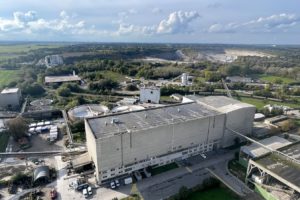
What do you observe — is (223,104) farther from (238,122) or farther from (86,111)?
(86,111)

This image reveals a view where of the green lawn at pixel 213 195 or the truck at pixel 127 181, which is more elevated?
the truck at pixel 127 181

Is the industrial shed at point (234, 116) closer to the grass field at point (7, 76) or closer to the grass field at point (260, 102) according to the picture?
the grass field at point (260, 102)

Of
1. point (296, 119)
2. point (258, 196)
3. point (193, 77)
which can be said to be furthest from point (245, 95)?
point (258, 196)

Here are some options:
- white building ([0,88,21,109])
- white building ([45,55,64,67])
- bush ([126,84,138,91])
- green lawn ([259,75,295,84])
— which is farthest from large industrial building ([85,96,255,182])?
white building ([45,55,64,67])

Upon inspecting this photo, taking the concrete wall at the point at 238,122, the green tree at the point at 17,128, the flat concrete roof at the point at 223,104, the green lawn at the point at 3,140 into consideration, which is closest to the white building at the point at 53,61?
the green lawn at the point at 3,140

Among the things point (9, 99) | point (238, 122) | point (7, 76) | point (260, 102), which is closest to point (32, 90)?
point (9, 99)

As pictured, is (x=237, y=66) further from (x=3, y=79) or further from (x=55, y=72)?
(x=3, y=79)

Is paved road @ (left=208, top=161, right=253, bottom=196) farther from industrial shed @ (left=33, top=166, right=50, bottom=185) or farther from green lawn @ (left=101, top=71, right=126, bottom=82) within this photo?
green lawn @ (left=101, top=71, right=126, bottom=82)
